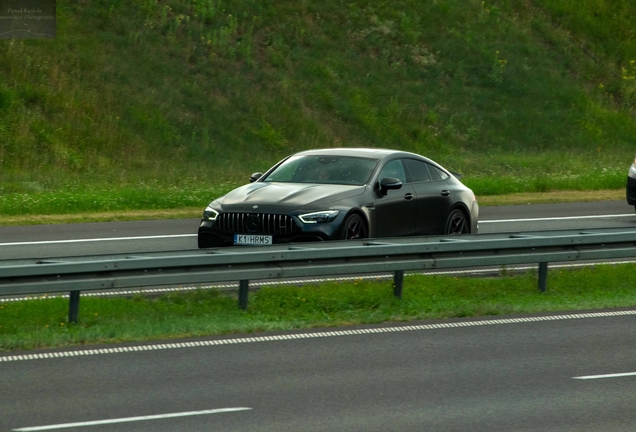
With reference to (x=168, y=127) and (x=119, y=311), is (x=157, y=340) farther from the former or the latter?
(x=168, y=127)

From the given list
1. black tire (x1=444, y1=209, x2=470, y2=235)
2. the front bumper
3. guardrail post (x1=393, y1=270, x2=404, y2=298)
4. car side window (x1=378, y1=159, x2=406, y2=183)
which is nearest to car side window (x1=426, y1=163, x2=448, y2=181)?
black tire (x1=444, y1=209, x2=470, y2=235)

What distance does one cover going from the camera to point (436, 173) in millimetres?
16219

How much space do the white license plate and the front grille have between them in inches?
2.2

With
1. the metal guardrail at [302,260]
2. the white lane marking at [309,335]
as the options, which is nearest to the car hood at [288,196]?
the metal guardrail at [302,260]

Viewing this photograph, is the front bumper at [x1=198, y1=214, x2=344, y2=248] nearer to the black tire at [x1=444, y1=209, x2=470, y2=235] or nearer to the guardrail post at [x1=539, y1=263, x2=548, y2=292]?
the guardrail post at [x1=539, y1=263, x2=548, y2=292]

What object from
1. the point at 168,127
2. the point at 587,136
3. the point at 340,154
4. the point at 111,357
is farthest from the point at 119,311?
the point at 587,136

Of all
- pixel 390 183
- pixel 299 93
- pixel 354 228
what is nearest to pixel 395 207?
pixel 390 183

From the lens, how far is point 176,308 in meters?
11.7

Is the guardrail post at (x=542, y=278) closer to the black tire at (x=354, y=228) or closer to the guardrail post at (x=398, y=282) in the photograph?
the guardrail post at (x=398, y=282)

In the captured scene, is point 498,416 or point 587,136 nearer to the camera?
point 498,416

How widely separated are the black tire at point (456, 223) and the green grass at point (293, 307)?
179 centimetres

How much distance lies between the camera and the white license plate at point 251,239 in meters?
13.6

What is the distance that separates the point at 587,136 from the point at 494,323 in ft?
112

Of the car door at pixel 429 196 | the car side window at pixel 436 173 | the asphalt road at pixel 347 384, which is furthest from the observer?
the car side window at pixel 436 173
